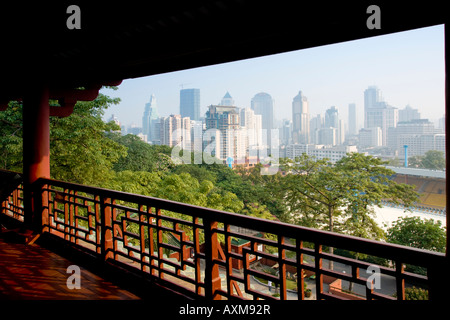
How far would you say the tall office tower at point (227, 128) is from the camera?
2912 cm

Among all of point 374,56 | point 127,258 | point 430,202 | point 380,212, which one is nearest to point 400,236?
point 380,212

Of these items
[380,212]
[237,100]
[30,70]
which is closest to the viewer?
[30,70]

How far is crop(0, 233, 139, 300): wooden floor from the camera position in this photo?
2.15 m

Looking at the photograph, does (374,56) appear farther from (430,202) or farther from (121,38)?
(121,38)

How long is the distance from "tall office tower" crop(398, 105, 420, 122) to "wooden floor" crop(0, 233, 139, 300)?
3326 cm

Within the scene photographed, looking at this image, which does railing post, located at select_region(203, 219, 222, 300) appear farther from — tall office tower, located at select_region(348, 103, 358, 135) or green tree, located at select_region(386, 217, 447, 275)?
tall office tower, located at select_region(348, 103, 358, 135)

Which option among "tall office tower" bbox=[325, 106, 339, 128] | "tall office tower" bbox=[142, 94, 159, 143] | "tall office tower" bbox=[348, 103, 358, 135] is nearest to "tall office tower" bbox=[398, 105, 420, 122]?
"tall office tower" bbox=[348, 103, 358, 135]

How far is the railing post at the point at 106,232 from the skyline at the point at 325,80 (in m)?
33.7

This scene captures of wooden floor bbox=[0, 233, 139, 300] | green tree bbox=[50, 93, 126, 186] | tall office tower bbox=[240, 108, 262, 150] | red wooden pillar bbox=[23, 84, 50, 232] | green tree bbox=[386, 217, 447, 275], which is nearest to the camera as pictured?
wooden floor bbox=[0, 233, 139, 300]

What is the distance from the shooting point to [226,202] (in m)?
14.5

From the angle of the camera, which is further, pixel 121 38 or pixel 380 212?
pixel 380 212

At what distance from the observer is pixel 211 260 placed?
1.85m
